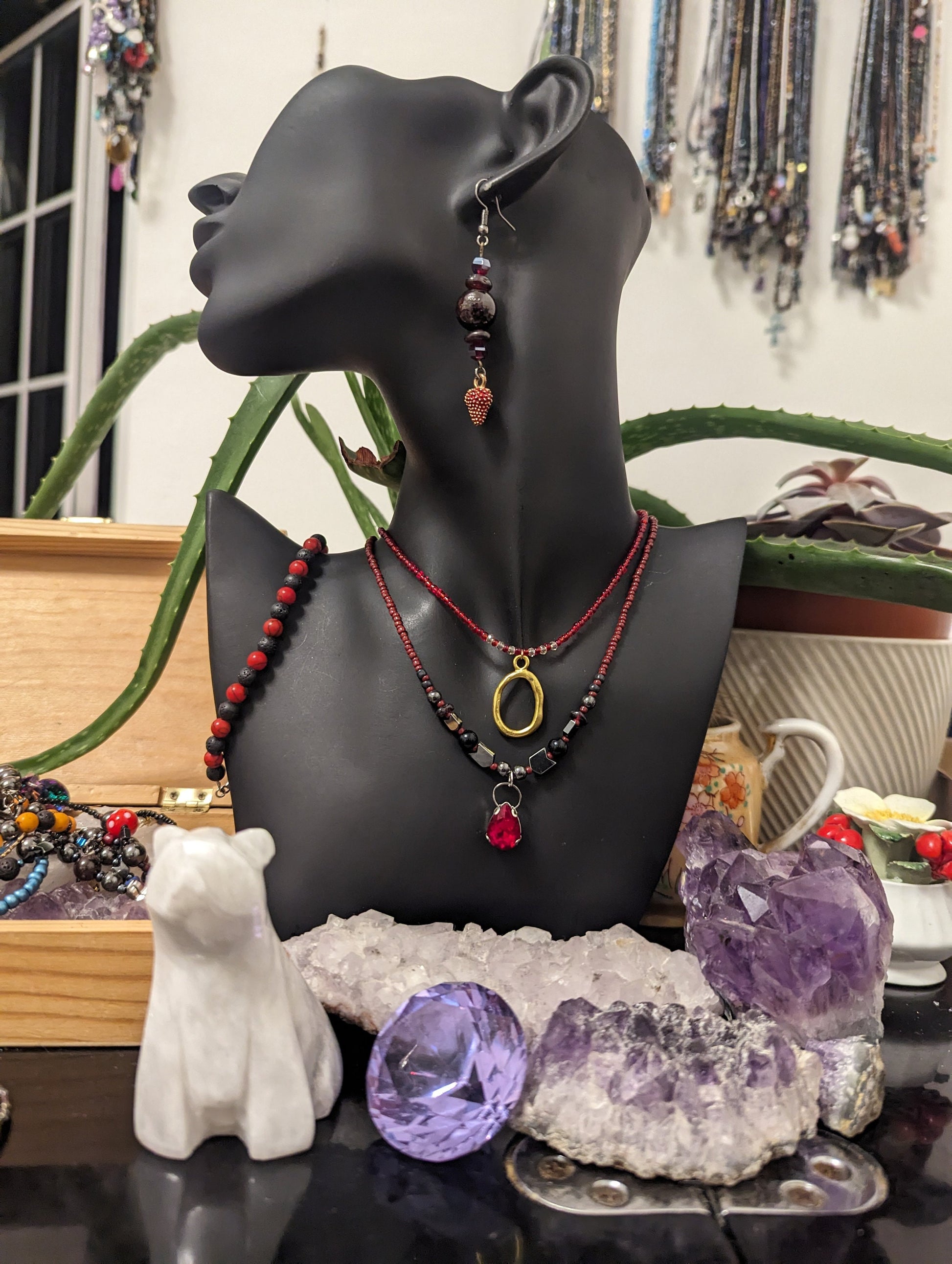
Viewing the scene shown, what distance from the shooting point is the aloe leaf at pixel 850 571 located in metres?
0.60

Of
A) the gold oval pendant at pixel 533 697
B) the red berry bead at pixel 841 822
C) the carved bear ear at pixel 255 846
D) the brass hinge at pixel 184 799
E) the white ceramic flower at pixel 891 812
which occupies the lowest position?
the brass hinge at pixel 184 799

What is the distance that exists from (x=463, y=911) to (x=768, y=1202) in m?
0.22

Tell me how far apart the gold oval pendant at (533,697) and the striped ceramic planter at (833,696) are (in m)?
0.23

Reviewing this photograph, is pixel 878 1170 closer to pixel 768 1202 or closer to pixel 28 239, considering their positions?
pixel 768 1202

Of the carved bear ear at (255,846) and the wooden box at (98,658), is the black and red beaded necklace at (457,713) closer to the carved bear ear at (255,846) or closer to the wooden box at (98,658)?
the carved bear ear at (255,846)

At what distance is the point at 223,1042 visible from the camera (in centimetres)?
37

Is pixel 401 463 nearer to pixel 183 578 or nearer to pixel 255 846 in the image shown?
pixel 183 578

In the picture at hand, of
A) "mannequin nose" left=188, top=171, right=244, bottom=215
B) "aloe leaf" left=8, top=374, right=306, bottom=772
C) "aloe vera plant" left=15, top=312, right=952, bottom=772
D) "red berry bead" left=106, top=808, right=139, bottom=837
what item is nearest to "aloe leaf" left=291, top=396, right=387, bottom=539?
"aloe vera plant" left=15, top=312, right=952, bottom=772

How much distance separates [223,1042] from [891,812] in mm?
447

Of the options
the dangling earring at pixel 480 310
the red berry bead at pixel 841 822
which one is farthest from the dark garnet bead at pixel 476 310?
the red berry bead at pixel 841 822

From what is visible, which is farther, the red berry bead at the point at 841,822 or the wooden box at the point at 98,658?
the wooden box at the point at 98,658

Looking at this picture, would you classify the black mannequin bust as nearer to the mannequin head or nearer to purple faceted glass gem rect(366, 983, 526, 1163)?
the mannequin head

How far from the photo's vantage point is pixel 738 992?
17.3 inches

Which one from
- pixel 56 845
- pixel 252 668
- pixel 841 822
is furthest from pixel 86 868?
pixel 841 822
